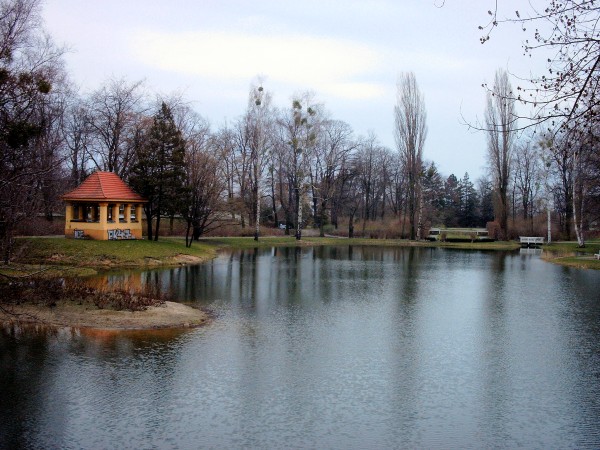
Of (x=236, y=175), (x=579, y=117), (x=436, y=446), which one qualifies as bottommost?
(x=436, y=446)

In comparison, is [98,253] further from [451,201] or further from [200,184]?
[451,201]

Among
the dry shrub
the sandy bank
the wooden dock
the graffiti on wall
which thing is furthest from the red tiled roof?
the wooden dock

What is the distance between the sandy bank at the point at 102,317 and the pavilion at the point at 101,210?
52.0 ft

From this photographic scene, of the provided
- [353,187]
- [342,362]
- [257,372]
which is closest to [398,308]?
[342,362]

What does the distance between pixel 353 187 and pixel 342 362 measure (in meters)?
53.8

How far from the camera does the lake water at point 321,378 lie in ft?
27.9

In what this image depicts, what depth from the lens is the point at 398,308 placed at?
60.3 ft

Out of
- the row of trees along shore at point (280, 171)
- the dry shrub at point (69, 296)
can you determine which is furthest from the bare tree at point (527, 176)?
the dry shrub at point (69, 296)

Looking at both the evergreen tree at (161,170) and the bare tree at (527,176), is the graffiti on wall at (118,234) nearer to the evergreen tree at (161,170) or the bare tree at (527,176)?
the evergreen tree at (161,170)

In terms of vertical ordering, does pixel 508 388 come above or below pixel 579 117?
below

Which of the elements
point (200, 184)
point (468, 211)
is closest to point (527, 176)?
point (468, 211)

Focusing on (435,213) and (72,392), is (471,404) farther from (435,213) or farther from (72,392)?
(435,213)

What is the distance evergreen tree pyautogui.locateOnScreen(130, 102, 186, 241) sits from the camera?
1348 inches

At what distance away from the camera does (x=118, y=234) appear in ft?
105
